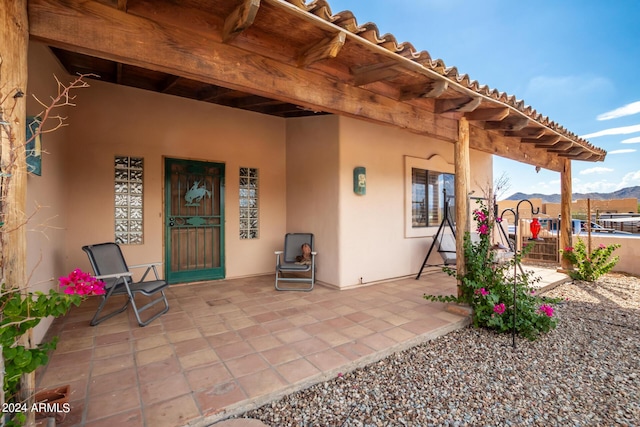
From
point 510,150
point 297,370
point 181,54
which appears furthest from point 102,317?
point 510,150

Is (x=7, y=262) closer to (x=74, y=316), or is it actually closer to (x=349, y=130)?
(x=74, y=316)

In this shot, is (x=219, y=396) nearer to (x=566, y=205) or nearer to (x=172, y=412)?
(x=172, y=412)

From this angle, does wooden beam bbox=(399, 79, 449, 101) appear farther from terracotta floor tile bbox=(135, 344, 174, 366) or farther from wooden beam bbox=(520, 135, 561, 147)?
terracotta floor tile bbox=(135, 344, 174, 366)

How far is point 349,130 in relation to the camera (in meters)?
4.73

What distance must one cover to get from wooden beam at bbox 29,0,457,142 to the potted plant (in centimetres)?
134

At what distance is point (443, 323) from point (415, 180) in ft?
10.3

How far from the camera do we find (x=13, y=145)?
1.30m

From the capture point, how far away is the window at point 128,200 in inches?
176

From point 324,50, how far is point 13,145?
1.90 m

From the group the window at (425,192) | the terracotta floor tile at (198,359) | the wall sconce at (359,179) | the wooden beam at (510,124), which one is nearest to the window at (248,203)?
the wall sconce at (359,179)

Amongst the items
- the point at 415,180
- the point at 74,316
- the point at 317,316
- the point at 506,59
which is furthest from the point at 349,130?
the point at 506,59

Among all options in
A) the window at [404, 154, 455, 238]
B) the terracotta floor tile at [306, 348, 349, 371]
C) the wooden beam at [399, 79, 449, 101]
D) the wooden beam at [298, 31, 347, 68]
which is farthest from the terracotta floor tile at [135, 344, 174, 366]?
the window at [404, 154, 455, 238]

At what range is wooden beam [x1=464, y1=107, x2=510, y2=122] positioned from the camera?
3.54 m

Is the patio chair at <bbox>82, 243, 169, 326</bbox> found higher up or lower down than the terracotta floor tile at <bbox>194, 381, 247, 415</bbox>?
higher up
